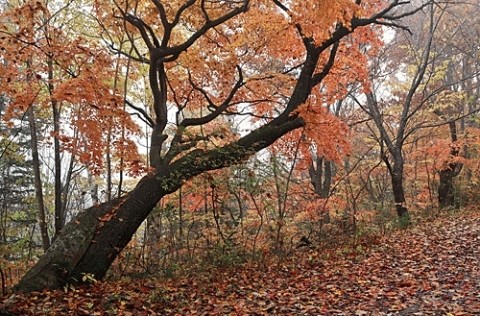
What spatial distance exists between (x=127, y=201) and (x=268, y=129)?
3.36 meters

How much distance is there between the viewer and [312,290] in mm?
6344

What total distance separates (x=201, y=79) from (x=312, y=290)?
254 inches

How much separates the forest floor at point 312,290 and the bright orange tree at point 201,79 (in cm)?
80

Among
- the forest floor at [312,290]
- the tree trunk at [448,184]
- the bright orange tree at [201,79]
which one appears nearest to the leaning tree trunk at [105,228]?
the bright orange tree at [201,79]

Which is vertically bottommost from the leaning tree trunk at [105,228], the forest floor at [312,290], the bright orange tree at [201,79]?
the forest floor at [312,290]

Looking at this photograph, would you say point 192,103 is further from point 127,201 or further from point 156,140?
point 127,201

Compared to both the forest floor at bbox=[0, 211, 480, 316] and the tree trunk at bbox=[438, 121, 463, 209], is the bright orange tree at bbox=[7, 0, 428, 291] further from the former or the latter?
the tree trunk at bbox=[438, 121, 463, 209]

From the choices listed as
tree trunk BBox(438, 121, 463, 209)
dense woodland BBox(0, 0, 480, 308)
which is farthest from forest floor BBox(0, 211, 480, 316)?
tree trunk BBox(438, 121, 463, 209)

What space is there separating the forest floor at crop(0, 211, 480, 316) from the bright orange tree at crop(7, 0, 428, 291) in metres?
0.80

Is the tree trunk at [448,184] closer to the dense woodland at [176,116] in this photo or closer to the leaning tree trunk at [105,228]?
the dense woodland at [176,116]

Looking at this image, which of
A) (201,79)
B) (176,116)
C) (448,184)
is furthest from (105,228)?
(448,184)

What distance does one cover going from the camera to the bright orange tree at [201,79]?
683cm

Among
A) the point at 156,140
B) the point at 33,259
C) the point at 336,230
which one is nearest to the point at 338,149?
the point at 336,230

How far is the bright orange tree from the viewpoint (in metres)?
6.83
